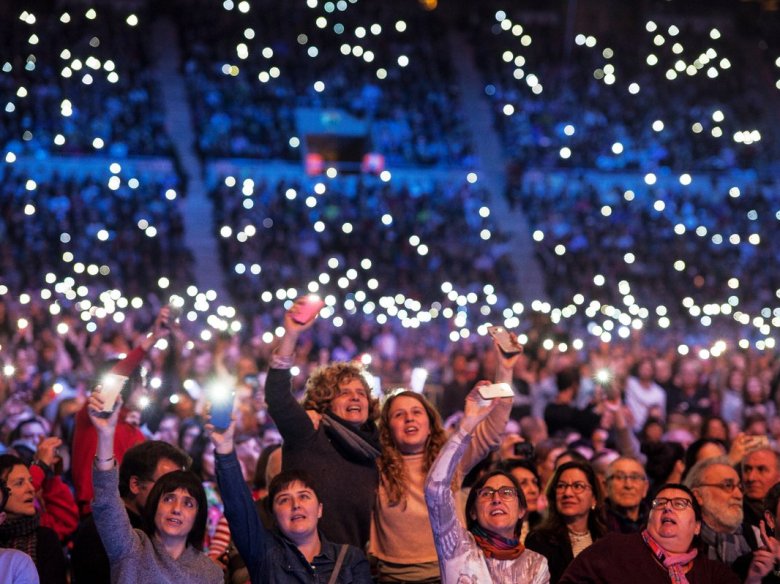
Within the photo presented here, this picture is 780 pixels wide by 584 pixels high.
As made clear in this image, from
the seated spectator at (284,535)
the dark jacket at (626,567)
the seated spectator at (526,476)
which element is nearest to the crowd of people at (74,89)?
the seated spectator at (526,476)

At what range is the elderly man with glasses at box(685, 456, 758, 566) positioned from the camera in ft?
17.9

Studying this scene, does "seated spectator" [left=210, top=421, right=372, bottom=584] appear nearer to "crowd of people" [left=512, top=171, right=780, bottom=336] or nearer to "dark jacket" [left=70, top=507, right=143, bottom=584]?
"dark jacket" [left=70, top=507, right=143, bottom=584]

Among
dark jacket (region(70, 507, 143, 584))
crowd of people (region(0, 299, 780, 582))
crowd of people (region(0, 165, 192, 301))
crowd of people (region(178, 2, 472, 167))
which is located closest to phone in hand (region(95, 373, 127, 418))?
crowd of people (region(0, 299, 780, 582))

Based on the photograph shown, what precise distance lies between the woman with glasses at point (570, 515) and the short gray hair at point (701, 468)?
0.59 meters

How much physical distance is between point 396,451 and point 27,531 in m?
1.43

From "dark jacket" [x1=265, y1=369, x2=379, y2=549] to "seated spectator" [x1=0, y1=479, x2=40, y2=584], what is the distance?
102cm

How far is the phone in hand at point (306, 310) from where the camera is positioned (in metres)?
4.78

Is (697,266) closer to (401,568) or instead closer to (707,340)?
(707,340)

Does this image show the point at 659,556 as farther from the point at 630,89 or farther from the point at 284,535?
the point at 630,89

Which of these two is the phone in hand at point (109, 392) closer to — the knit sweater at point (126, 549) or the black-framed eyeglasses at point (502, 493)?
the knit sweater at point (126, 549)

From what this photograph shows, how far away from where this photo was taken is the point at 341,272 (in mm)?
17703

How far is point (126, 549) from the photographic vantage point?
4293 millimetres

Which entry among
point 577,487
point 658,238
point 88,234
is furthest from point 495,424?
point 658,238

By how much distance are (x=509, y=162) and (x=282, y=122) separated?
3.89 meters
